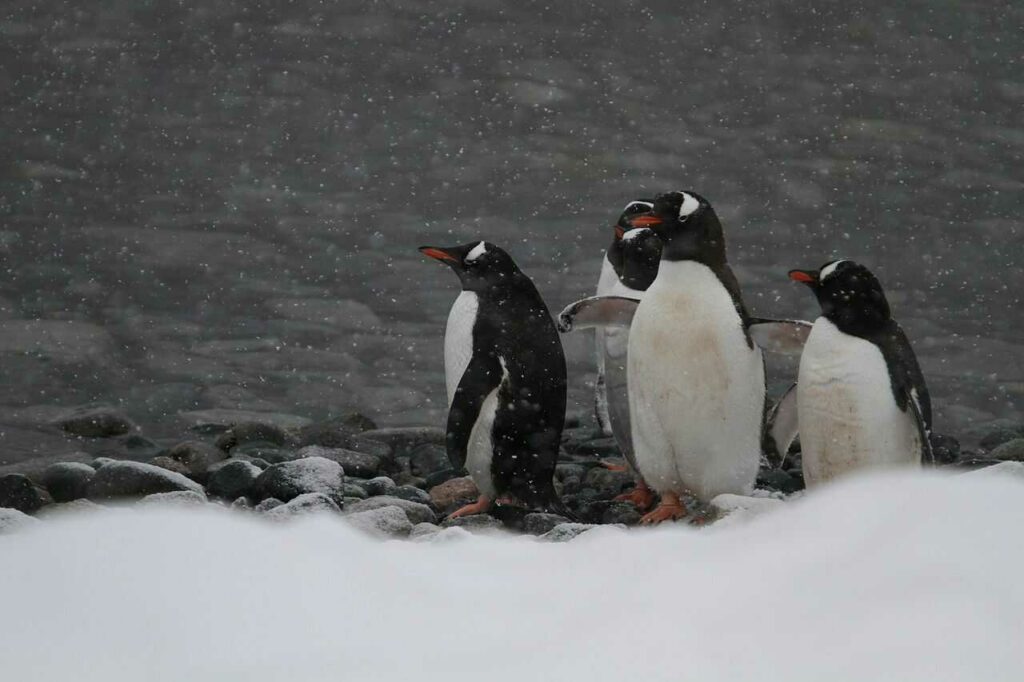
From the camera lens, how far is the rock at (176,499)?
14.1ft

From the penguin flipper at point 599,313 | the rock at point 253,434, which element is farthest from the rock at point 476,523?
the rock at point 253,434

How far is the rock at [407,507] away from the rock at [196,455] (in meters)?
1.21

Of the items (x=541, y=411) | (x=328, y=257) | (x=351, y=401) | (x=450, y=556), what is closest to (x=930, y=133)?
(x=328, y=257)

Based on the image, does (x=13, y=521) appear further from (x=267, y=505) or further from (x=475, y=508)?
(x=475, y=508)

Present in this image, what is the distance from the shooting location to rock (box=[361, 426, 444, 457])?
609 centimetres

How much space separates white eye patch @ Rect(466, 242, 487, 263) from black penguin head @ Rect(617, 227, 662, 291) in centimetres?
76

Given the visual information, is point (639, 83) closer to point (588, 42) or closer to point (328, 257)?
point (588, 42)

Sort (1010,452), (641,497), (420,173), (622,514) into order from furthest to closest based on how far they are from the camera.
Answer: (420,173), (1010,452), (641,497), (622,514)

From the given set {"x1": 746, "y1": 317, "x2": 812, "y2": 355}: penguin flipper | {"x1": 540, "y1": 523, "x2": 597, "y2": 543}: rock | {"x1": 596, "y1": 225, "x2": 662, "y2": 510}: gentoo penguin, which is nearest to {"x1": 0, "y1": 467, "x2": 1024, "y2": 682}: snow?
{"x1": 540, "y1": 523, "x2": 597, "y2": 543}: rock

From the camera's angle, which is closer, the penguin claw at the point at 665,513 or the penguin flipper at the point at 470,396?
the penguin claw at the point at 665,513

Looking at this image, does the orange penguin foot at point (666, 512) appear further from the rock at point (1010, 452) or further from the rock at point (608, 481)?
the rock at point (1010, 452)

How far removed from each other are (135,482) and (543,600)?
106 inches

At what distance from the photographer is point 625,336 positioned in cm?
550

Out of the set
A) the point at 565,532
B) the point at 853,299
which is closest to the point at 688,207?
the point at 853,299
